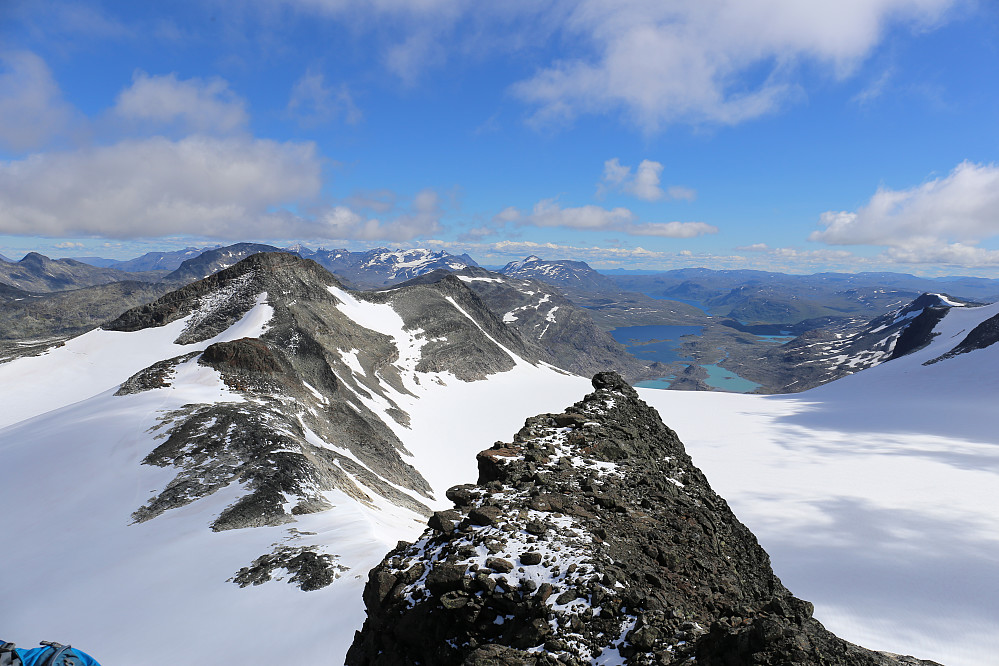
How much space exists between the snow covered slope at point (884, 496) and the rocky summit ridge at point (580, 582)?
13.3 m

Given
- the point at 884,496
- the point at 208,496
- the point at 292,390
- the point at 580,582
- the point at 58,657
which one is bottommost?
the point at 208,496

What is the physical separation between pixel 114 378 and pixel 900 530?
8624cm

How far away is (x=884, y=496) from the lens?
34.5 m

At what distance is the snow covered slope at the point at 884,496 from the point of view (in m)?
19.4

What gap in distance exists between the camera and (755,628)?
5.88m

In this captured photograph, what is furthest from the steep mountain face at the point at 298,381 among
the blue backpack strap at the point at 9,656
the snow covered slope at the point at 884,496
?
the snow covered slope at the point at 884,496

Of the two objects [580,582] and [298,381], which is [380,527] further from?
[298,381]

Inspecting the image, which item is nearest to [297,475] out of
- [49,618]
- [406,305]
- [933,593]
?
[49,618]

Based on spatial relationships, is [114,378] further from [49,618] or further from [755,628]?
[755,628]

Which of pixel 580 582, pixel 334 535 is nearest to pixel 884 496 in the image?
pixel 580 582

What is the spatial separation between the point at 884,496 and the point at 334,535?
1595 inches

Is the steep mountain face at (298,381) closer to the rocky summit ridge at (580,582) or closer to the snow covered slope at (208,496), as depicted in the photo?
the snow covered slope at (208,496)

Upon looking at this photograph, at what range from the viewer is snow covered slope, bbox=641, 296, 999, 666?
1939 cm

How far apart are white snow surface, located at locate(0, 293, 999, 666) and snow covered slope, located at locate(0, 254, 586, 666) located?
0.10 meters
